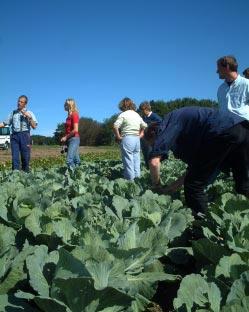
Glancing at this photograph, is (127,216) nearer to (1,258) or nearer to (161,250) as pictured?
(161,250)

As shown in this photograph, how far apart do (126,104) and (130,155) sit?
0.97 metres

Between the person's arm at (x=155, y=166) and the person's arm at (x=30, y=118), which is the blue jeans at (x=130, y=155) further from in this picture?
the person's arm at (x=155, y=166)

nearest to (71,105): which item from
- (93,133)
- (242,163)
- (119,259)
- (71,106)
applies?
(71,106)

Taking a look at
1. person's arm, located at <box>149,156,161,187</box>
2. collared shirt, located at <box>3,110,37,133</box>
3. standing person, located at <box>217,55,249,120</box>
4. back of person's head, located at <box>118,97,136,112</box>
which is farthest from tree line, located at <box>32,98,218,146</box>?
person's arm, located at <box>149,156,161,187</box>

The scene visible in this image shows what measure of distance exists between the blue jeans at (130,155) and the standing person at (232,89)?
2.51m

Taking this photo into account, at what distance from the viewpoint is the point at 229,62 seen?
5082mm

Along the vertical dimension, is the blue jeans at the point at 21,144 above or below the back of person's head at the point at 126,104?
below

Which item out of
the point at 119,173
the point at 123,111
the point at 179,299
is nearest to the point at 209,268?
the point at 179,299

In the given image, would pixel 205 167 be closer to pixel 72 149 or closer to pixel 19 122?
pixel 72 149

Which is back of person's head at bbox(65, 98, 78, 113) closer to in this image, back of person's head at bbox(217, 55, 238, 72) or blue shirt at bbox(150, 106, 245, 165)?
back of person's head at bbox(217, 55, 238, 72)

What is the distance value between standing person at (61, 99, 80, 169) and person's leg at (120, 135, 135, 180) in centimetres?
145

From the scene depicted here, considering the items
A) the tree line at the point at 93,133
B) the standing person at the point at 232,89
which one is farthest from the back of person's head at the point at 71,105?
the tree line at the point at 93,133

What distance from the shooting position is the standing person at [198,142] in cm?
377

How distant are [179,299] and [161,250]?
1.69ft
